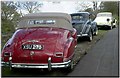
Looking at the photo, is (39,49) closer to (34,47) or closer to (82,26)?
(34,47)

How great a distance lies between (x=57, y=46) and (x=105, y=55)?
2474 millimetres

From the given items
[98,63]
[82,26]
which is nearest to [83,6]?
[82,26]

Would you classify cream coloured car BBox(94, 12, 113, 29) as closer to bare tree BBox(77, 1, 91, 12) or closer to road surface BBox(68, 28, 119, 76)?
bare tree BBox(77, 1, 91, 12)

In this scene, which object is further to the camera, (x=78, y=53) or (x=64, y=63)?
(x=78, y=53)

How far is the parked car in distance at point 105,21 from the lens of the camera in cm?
1872

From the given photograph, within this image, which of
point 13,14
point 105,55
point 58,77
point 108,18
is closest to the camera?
point 58,77

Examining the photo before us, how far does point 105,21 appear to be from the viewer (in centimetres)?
1906

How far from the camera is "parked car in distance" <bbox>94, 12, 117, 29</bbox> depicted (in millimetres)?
18719

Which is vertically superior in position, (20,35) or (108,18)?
(20,35)

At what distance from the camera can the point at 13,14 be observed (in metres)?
13.6

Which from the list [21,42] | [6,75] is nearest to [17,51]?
[21,42]

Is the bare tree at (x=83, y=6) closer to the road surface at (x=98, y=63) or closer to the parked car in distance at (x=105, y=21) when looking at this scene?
the parked car in distance at (x=105, y=21)

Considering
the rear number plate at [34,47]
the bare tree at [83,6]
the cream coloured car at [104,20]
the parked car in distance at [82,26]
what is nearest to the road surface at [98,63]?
the rear number plate at [34,47]

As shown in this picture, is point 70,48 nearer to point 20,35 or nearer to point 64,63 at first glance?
point 64,63
